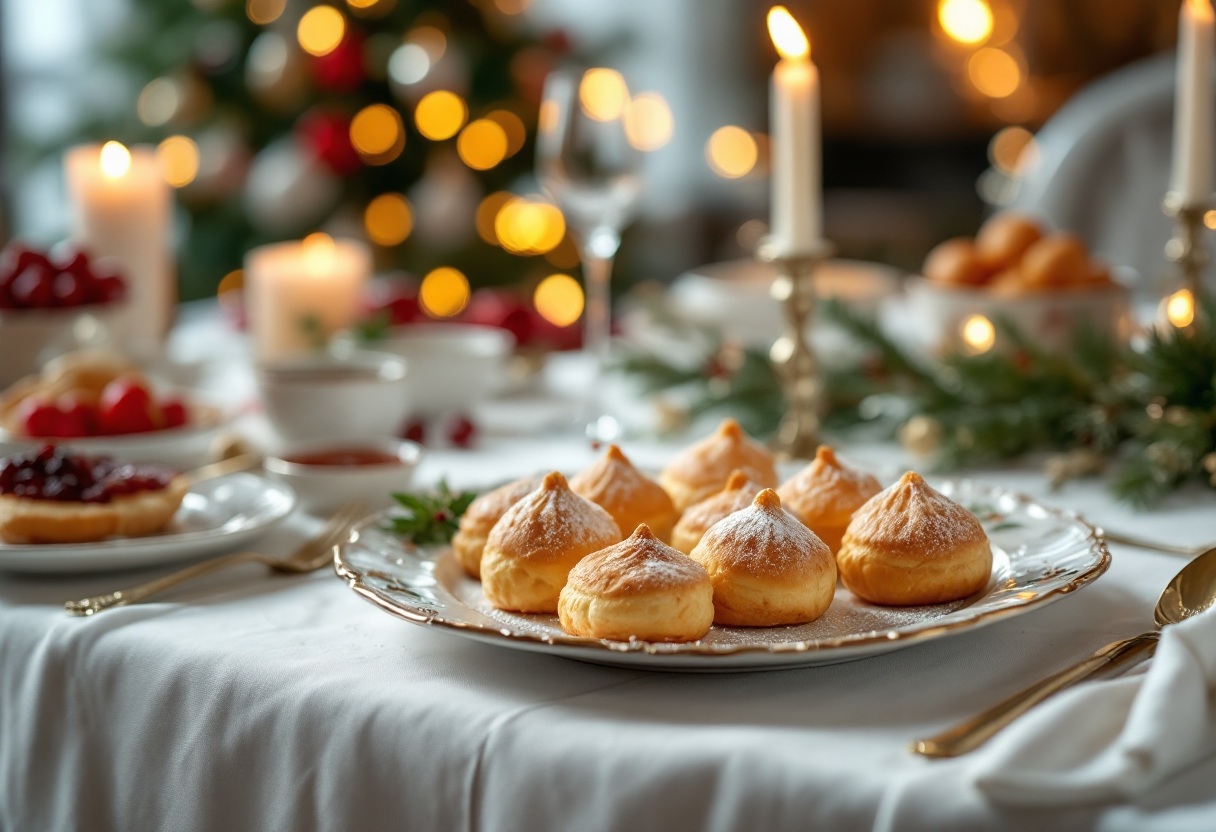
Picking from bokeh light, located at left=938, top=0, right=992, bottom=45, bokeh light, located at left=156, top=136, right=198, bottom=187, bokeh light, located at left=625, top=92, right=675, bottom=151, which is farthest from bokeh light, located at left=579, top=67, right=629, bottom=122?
bokeh light, located at left=938, top=0, right=992, bottom=45

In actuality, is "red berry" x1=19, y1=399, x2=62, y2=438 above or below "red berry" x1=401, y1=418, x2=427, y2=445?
above

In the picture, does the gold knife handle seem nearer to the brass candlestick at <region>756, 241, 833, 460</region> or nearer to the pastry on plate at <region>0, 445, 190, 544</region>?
the brass candlestick at <region>756, 241, 833, 460</region>

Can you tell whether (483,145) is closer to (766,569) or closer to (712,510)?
(712,510)

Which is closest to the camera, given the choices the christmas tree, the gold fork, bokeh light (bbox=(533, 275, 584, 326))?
the gold fork

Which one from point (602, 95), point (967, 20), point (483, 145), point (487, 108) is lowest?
point (602, 95)

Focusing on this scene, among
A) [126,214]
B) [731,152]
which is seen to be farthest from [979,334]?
[731,152]

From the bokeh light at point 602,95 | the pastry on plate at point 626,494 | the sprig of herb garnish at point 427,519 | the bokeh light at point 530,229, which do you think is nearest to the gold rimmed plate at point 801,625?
the sprig of herb garnish at point 427,519
